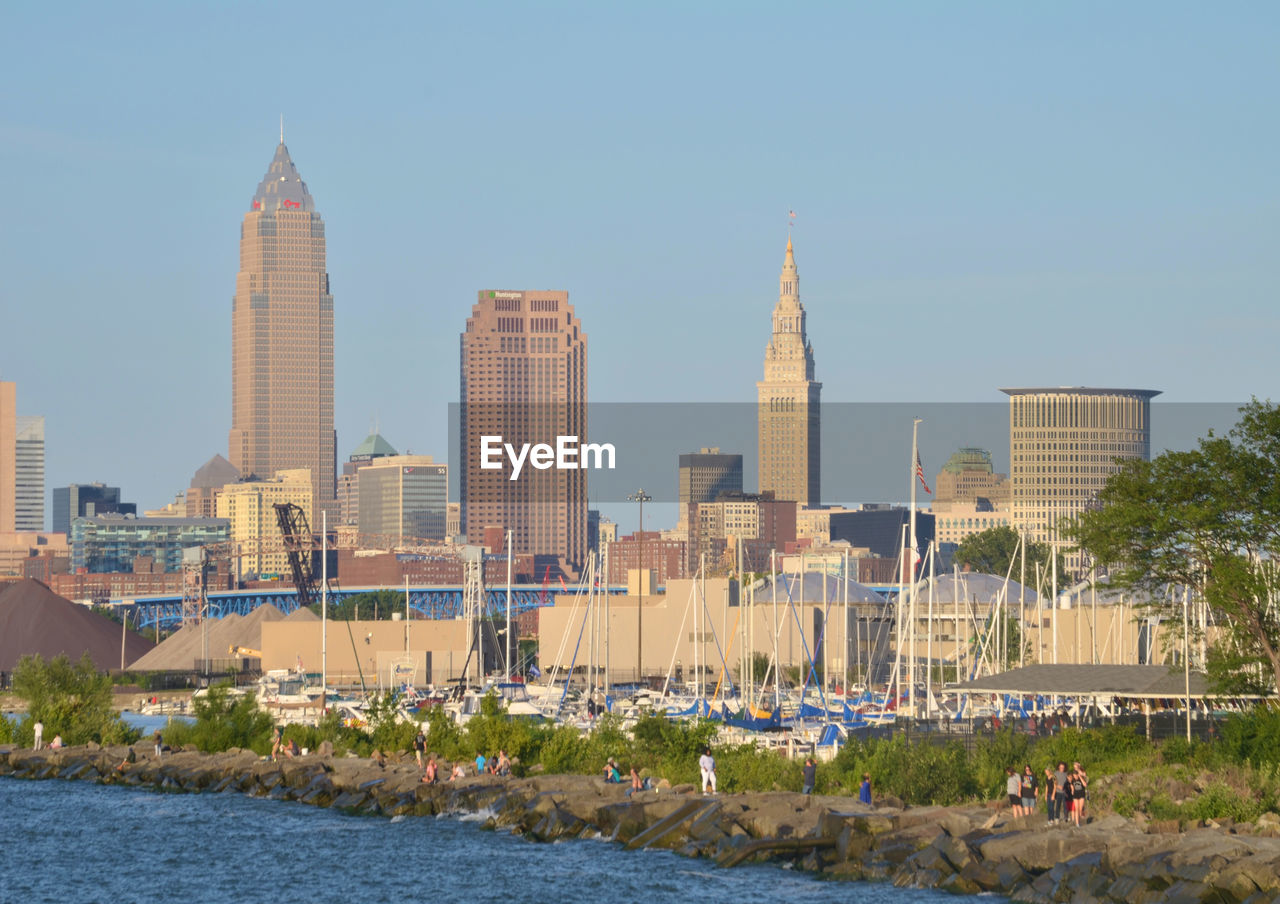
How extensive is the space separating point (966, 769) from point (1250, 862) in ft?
48.9

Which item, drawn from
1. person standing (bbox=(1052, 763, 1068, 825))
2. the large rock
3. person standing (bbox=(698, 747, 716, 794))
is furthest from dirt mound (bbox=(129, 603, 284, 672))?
the large rock

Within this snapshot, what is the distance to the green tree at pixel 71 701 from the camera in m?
84.0

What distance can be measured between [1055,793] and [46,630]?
130122mm

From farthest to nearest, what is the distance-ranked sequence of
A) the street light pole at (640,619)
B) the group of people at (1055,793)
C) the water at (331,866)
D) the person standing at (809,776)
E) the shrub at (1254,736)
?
the street light pole at (640,619), the person standing at (809,776), the shrub at (1254,736), the group of people at (1055,793), the water at (331,866)

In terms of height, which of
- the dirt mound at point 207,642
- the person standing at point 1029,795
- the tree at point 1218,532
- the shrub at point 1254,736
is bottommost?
the dirt mound at point 207,642

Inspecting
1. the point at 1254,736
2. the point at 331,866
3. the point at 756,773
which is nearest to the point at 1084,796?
the point at 1254,736

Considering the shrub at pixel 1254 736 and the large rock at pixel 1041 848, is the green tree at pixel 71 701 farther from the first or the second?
the shrub at pixel 1254 736

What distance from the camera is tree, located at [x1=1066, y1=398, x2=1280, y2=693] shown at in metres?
54.4

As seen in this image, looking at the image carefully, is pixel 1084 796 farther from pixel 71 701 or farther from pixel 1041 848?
pixel 71 701

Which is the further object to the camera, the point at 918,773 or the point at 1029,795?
the point at 918,773

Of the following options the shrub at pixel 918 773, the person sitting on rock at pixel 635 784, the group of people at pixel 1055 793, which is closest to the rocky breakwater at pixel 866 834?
the person sitting on rock at pixel 635 784

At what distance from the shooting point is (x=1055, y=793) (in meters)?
48.5

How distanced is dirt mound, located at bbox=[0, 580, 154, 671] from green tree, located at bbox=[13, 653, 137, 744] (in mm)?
69547

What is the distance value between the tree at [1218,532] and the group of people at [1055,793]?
6994 millimetres
